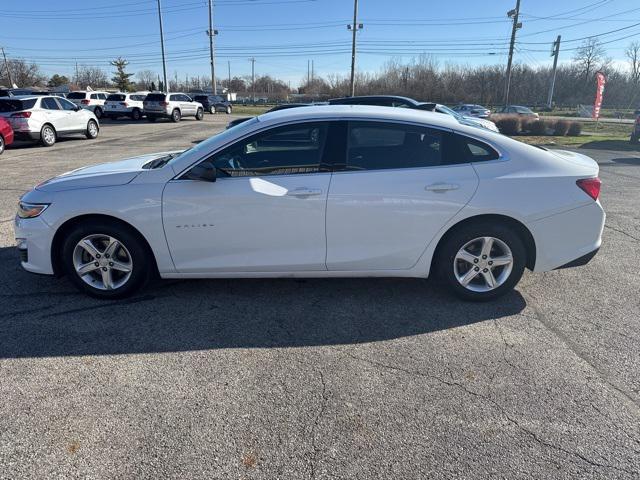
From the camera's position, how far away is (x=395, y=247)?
12.3 feet

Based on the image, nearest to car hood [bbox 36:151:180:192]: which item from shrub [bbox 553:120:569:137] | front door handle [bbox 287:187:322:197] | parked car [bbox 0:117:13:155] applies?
front door handle [bbox 287:187:322:197]

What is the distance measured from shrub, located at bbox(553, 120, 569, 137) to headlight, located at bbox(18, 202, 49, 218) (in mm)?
24792

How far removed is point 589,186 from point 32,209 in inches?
187

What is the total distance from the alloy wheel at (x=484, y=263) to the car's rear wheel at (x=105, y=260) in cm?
271

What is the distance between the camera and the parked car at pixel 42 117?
591 inches

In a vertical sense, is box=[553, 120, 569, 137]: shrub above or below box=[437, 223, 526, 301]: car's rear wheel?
above

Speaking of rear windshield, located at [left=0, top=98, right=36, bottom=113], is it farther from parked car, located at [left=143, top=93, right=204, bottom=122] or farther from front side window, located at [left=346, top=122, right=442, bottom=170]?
front side window, located at [left=346, top=122, right=442, bottom=170]

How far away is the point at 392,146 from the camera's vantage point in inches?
149

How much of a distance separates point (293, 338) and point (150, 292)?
5.18 ft

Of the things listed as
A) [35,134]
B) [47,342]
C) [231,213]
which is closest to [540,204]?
[231,213]

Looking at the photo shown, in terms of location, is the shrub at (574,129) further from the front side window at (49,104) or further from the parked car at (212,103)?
the parked car at (212,103)

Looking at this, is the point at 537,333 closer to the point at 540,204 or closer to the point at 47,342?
the point at 540,204

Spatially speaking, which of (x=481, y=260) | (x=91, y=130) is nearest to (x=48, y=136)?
(x=91, y=130)

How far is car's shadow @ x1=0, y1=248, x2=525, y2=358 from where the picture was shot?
3357 mm
